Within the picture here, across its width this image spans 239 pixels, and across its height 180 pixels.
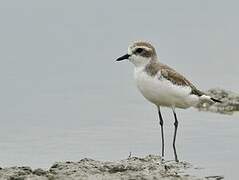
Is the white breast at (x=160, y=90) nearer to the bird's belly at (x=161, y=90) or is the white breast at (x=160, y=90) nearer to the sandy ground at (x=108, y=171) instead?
the bird's belly at (x=161, y=90)

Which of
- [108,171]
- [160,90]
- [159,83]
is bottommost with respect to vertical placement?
[108,171]

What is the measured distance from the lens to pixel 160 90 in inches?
482

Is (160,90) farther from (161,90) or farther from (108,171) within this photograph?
(108,171)

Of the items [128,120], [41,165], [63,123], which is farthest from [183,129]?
[41,165]

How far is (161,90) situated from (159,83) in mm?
103

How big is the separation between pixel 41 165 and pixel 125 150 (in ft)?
4.50

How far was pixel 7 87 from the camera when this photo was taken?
15.4 meters

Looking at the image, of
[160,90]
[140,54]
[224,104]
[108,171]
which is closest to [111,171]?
[108,171]

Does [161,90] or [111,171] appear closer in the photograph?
[111,171]

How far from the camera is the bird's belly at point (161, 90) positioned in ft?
40.2

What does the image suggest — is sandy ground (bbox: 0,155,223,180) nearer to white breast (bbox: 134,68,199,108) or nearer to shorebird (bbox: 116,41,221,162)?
shorebird (bbox: 116,41,221,162)

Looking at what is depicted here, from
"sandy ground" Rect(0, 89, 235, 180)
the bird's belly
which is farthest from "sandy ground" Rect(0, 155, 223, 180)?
the bird's belly

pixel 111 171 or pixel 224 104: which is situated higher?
pixel 224 104

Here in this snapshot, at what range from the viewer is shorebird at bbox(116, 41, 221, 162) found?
12.3m
